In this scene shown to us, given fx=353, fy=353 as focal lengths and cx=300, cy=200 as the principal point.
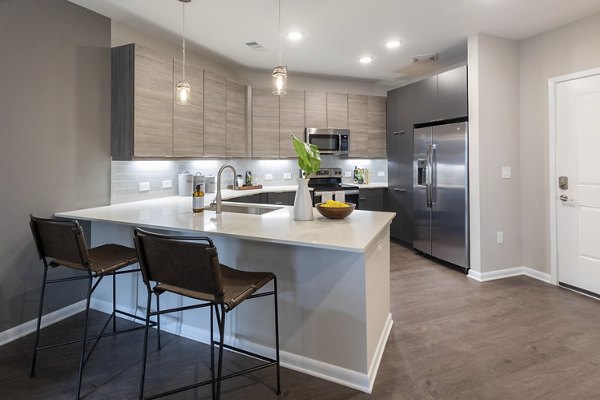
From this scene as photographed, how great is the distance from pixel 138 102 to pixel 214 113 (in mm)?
1090

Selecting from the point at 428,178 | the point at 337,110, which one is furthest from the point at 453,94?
the point at 337,110

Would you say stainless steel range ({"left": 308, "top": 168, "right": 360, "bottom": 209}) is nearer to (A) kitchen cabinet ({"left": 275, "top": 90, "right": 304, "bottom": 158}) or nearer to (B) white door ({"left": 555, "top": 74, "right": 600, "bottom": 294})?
(A) kitchen cabinet ({"left": 275, "top": 90, "right": 304, "bottom": 158})

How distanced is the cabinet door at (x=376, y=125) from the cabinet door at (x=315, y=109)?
77 centimetres

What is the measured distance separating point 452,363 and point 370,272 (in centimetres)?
84

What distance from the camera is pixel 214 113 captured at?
162 inches

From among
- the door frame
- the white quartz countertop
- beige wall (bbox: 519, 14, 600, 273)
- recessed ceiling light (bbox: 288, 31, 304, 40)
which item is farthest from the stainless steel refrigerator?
recessed ceiling light (bbox: 288, 31, 304, 40)

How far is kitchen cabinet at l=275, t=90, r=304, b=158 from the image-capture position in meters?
5.12

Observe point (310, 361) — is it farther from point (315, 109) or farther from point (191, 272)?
point (315, 109)

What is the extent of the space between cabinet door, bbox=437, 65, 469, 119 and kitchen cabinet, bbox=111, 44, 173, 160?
122 inches

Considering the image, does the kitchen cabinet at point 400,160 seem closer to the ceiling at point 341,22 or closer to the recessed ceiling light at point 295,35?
the ceiling at point 341,22

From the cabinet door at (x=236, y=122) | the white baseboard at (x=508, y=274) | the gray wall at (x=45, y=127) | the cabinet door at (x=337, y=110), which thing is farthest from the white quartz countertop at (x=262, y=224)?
the cabinet door at (x=337, y=110)

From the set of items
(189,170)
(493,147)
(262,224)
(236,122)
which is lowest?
(262,224)

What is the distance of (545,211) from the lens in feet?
12.3

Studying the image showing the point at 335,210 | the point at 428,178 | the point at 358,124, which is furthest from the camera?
the point at 358,124
